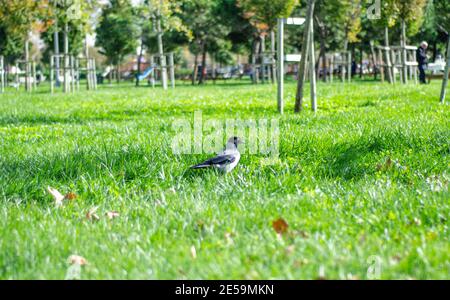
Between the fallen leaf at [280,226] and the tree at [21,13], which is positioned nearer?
the fallen leaf at [280,226]

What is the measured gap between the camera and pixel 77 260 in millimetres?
2688

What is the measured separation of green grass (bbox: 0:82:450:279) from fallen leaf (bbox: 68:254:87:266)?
0.03 meters

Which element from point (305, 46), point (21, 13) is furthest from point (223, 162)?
point (21, 13)

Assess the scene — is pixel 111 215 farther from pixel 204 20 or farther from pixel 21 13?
pixel 204 20

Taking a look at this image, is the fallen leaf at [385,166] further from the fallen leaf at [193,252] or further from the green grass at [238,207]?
the fallen leaf at [193,252]

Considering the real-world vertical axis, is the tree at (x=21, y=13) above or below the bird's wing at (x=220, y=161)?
above

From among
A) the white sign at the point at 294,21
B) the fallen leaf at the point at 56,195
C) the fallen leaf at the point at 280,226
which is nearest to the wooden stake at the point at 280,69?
the white sign at the point at 294,21

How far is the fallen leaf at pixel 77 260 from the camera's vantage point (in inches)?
105

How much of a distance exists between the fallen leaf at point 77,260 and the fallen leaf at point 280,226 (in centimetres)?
96


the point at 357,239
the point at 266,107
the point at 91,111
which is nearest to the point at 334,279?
the point at 357,239

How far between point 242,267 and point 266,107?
778 cm

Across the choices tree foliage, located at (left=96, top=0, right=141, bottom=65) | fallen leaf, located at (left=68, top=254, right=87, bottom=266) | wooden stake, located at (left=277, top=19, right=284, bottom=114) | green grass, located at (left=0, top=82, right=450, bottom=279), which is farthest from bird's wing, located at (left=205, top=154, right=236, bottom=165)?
tree foliage, located at (left=96, top=0, right=141, bottom=65)

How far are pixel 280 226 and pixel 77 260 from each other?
102cm

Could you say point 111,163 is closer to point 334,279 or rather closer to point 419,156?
point 419,156
